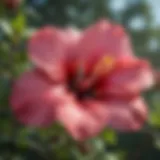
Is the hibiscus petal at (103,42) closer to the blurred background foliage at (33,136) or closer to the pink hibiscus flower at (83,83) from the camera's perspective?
the pink hibiscus flower at (83,83)

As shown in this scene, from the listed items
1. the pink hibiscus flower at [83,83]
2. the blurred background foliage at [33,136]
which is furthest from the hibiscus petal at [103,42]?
the blurred background foliage at [33,136]

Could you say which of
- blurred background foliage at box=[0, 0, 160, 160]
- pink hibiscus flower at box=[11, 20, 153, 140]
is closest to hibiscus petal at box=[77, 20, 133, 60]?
pink hibiscus flower at box=[11, 20, 153, 140]

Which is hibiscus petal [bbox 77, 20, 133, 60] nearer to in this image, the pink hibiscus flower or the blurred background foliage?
the pink hibiscus flower

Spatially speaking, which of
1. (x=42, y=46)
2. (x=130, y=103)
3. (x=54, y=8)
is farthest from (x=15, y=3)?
(x=54, y=8)

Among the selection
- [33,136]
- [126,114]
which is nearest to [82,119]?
[126,114]

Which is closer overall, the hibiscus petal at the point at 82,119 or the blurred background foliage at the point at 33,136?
the hibiscus petal at the point at 82,119

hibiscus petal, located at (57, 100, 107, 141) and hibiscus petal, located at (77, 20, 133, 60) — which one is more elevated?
hibiscus petal, located at (77, 20, 133, 60)

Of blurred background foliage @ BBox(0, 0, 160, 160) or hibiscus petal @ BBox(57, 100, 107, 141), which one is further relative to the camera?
blurred background foliage @ BBox(0, 0, 160, 160)
